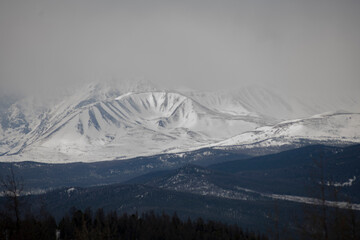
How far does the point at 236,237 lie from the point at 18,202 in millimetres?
66686

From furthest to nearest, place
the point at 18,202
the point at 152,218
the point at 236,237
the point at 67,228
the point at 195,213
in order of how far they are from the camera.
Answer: the point at 195,213 → the point at 152,218 → the point at 236,237 → the point at 67,228 → the point at 18,202

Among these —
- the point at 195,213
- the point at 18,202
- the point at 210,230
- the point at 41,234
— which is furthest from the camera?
the point at 195,213

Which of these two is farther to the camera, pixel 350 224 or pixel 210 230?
pixel 210 230

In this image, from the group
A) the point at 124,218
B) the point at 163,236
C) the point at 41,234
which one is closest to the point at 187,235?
the point at 163,236

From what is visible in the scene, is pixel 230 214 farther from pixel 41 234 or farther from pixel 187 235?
pixel 41 234

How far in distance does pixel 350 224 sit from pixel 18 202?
29.1m

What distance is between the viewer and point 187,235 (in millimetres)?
115438

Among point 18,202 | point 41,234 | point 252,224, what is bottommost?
point 252,224

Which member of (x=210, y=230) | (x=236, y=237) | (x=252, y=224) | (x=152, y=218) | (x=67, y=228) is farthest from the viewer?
(x=252, y=224)

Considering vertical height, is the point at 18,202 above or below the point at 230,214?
above

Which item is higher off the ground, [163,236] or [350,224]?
[350,224]

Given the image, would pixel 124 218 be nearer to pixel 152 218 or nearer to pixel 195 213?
pixel 152 218

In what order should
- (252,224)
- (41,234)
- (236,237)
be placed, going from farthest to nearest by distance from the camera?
(252,224) < (236,237) < (41,234)

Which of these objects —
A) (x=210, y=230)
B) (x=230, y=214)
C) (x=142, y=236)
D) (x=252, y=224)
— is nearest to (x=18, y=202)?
(x=142, y=236)
